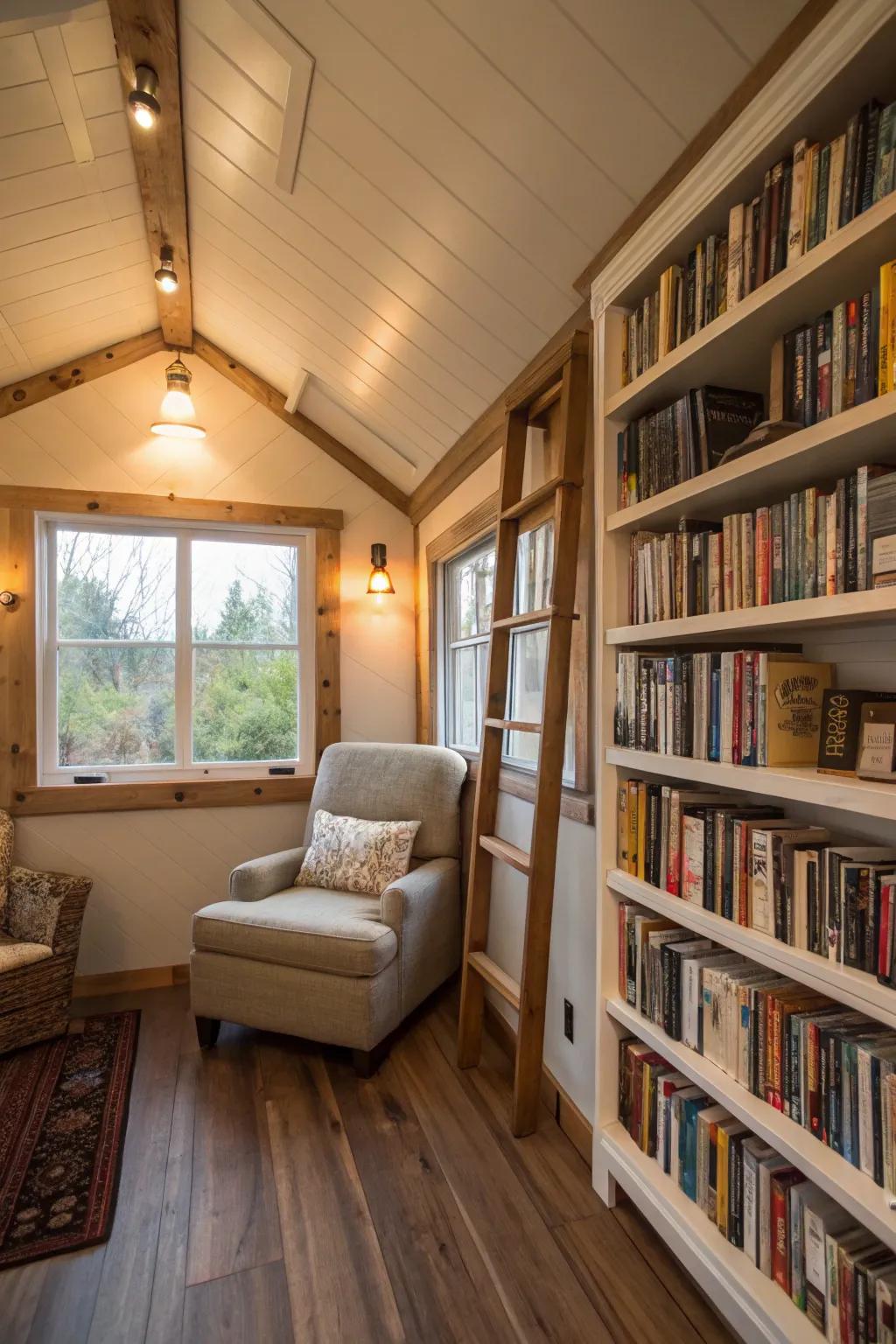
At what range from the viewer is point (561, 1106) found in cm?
198

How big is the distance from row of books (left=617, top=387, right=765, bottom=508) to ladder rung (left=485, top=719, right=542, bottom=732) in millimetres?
664

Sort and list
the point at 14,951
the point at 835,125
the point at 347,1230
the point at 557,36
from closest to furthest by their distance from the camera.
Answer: the point at 835,125
the point at 557,36
the point at 347,1230
the point at 14,951

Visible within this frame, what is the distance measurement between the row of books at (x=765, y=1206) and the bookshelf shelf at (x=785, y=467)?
1249 mm

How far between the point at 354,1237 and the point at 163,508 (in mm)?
2869

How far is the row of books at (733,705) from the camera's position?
4.15 feet

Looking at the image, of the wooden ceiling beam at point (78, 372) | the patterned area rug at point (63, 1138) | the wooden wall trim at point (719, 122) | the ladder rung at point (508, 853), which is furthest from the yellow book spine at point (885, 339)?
the wooden ceiling beam at point (78, 372)

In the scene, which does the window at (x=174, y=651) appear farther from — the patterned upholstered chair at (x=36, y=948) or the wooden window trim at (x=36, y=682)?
the patterned upholstered chair at (x=36, y=948)

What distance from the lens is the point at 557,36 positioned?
4.37 feet

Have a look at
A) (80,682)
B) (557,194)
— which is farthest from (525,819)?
(80,682)

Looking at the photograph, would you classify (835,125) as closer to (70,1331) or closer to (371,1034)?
(371,1034)

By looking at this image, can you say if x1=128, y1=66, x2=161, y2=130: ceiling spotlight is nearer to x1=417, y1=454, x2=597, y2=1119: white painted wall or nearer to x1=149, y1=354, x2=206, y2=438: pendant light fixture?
x1=149, y1=354, x2=206, y2=438: pendant light fixture

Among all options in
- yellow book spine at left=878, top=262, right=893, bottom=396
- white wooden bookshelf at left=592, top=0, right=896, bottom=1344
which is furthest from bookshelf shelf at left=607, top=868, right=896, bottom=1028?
yellow book spine at left=878, top=262, right=893, bottom=396

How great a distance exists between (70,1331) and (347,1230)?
22.5 inches

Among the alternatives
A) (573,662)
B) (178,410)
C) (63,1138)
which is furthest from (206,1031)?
(178,410)
